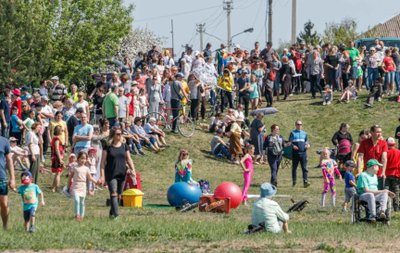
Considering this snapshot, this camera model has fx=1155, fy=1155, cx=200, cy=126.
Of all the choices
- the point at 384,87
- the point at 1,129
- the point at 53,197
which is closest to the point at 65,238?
the point at 53,197

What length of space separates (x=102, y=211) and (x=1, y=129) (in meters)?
8.49

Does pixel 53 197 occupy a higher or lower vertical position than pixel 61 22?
lower

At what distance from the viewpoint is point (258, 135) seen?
121 ft

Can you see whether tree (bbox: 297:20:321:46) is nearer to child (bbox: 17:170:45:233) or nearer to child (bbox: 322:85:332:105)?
child (bbox: 322:85:332:105)

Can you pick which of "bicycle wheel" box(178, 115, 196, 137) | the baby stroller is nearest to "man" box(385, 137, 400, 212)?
the baby stroller

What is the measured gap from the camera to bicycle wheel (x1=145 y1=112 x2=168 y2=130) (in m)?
36.8

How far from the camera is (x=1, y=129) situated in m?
31.3

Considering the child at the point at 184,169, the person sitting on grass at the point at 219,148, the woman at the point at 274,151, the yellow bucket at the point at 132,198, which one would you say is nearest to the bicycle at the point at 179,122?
the person sitting on grass at the point at 219,148

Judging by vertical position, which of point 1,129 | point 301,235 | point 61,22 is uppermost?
point 61,22

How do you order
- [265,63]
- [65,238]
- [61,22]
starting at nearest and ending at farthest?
1. [65,238]
2. [265,63]
3. [61,22]

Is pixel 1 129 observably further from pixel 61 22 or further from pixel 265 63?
pixel 61 22

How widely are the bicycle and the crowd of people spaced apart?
0.17m

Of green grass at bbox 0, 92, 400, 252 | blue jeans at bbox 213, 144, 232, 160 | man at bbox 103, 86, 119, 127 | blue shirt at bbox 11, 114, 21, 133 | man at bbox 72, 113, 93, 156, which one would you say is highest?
man at bbox 103, 86, 119, 127

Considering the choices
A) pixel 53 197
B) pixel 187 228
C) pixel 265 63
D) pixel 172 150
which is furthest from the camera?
pixel 265 63
